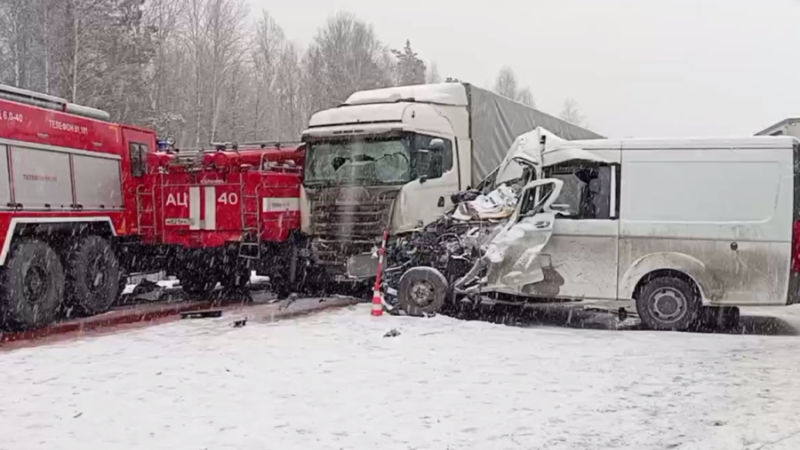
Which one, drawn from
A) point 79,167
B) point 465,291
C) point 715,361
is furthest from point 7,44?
point 715,361

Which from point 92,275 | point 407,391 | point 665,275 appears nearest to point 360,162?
point 92,275

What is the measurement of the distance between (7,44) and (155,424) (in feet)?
88.6

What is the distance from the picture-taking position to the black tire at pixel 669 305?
990cm

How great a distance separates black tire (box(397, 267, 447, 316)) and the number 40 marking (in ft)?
13.1

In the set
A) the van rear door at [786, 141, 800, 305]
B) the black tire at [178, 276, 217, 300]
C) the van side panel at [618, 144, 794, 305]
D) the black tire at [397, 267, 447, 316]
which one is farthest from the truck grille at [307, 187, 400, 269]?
the van rear door at [786, 141, 800, 305]

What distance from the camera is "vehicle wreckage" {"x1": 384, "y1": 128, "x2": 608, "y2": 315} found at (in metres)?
10.3

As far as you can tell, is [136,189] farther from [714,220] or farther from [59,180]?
[714,220]

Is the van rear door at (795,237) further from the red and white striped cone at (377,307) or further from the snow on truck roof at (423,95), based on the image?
the snow on truck roof at (423,95)

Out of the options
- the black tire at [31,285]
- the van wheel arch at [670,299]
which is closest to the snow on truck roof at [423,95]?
the van wheel arch at [670,299]

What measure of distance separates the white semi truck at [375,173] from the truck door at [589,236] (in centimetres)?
286

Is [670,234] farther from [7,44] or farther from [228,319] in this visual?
[7,44]

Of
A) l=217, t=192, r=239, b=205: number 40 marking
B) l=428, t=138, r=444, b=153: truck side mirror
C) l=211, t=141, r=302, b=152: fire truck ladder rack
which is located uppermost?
l=211, t=141, r=302, b=152: fire truck ladder rack

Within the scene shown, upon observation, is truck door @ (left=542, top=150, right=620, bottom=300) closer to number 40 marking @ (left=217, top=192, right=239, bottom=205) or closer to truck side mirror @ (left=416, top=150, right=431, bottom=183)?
truck side mirror @ (left=416, top=150, right=431, bottom=183)

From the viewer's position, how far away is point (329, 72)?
56.9 m
